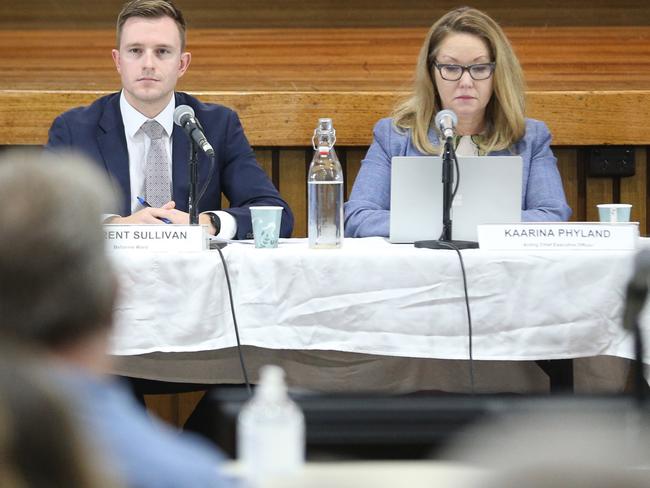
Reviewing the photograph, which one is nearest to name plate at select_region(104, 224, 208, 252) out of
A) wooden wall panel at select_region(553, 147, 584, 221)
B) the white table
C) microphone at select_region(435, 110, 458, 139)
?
the white table

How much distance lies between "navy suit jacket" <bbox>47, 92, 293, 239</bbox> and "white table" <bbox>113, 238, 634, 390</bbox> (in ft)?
2.56

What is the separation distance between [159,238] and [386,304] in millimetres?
481

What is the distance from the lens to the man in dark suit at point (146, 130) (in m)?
2.78

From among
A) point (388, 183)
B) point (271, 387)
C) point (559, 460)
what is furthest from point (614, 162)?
point (559, 460)

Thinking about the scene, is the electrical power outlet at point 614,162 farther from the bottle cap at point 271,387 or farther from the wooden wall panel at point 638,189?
the bottle cap at point 271,387

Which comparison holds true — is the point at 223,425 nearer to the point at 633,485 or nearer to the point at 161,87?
the point at 633,485

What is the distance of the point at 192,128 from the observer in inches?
83.5

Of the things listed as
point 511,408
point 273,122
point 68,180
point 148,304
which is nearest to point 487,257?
point 148,304

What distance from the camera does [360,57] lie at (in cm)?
391

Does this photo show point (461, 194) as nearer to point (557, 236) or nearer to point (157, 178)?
point (557, 236)

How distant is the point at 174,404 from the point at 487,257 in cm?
125

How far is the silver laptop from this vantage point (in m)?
2.13

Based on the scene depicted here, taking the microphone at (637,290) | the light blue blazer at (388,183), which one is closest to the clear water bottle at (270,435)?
the microphone at (637,290)

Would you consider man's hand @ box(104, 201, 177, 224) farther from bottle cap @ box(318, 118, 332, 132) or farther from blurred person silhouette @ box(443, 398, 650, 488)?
blurred person silhouette @ box(443, 398, 650, 488)
